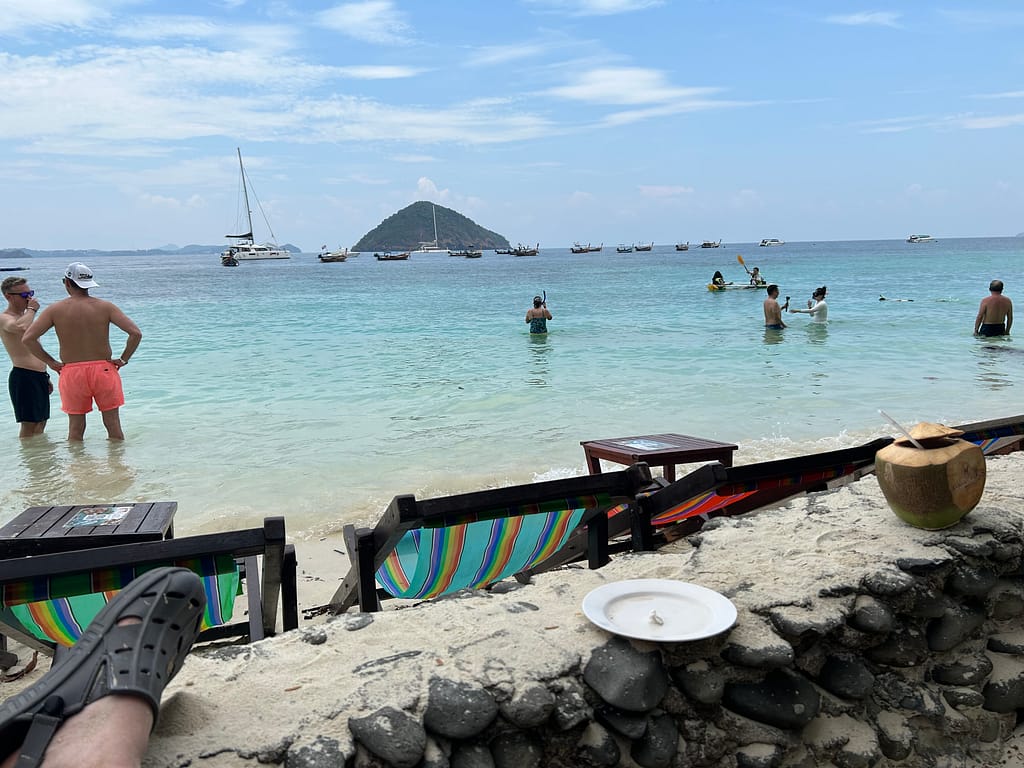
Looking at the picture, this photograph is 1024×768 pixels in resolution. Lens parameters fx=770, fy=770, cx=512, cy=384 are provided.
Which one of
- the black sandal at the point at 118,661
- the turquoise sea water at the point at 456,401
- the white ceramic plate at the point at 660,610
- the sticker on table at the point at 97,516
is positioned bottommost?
the turquoise sea water at the point at 456,401

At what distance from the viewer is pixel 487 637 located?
2221mm

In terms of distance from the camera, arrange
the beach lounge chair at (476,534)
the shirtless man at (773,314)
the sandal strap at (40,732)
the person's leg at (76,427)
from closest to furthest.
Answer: the sandal strap at (40,732), the beach lounge chair at (476,534), the person's leg at (76,427), the shirtless man at (773,314)

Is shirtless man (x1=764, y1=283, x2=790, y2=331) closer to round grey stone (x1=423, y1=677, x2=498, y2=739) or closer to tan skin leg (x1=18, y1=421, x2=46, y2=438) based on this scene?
tan skin leg (x1=18, y1=421, x2=46, y2=438)

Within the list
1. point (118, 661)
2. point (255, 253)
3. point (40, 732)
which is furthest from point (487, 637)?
point (255, 253)

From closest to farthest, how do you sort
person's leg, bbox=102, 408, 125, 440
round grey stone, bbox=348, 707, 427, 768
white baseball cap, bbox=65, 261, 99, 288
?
1. round grey stone, bbox=348, 707, 427, 768
2. white baseball cap, bbox=65, 261, 99, 288
3. person's leg, bbox=102, 408, 125, 440

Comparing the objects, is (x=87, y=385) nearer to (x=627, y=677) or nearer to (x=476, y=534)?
(x=476, y=534)

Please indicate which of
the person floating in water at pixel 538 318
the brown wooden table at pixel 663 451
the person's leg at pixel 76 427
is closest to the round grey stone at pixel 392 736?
the brown wooden table at pixel 663 451

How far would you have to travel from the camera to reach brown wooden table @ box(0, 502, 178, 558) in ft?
9.18

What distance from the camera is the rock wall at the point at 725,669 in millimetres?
1912

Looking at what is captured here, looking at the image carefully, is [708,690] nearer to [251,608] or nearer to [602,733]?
[602,733]

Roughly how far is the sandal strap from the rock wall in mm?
369

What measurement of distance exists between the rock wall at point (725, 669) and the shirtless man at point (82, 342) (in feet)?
18.0

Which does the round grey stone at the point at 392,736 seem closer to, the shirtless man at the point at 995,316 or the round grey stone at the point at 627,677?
the round grey stone at the point at 627,677

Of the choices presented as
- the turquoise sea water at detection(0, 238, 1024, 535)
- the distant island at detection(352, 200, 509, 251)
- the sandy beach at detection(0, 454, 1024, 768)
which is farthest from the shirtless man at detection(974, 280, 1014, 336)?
the distant island at detection(352, 200, 509, 251)
